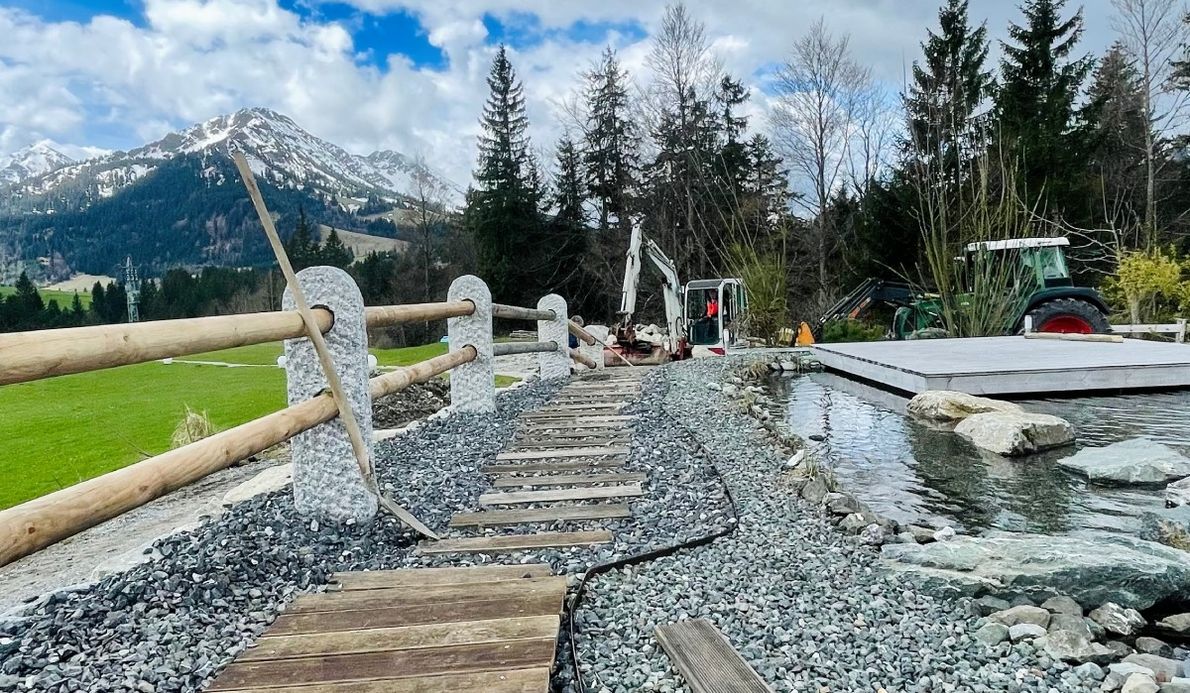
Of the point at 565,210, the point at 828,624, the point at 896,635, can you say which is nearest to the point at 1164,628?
the point at 896,635

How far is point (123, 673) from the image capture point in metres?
1.58

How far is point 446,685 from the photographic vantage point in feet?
4.66

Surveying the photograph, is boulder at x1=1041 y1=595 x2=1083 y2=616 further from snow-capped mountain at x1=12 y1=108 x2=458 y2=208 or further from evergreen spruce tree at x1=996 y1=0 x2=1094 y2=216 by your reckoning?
snow-capped mountain at x1=12 y1=108 x2=458 y2=208

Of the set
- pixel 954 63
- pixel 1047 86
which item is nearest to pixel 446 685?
pixel 954 63

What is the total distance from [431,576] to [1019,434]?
14.5 feet

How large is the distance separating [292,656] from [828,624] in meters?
1.42

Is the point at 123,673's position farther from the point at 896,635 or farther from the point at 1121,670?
the point at 1121,670

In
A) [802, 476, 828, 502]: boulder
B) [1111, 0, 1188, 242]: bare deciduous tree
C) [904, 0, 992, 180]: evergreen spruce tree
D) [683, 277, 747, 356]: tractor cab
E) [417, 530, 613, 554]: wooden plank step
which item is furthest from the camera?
[904, 0, 992, 180]: evergreen spruce tree

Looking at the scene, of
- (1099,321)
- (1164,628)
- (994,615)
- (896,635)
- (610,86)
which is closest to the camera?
(896,635)

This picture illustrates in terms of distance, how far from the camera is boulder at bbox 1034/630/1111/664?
72.6 inches

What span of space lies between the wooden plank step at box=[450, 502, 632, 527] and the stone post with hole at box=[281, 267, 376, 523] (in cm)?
40

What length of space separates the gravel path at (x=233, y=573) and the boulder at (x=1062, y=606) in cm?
114

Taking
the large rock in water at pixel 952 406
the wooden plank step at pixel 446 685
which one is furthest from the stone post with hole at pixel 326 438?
the large rock in water at pixel 952 406

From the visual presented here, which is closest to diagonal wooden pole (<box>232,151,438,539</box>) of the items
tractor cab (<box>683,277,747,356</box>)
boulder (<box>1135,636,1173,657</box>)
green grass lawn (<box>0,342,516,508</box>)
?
boulder (<box>1135,636,1173,657</box>)
